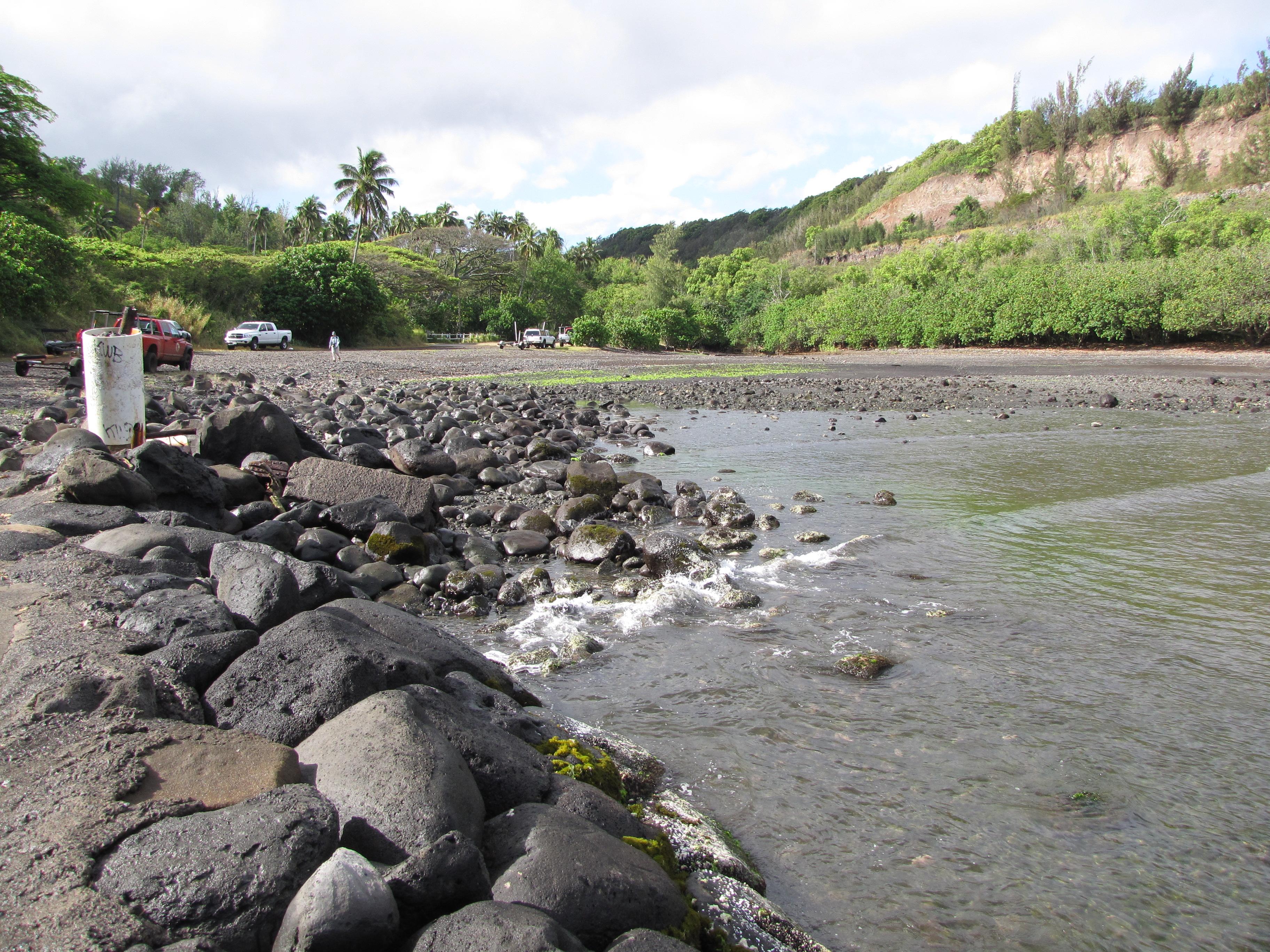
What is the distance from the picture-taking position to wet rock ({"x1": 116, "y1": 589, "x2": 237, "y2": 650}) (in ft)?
12.1

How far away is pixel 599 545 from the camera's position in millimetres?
7746

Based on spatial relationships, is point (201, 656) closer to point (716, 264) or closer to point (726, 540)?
point (726, 540)

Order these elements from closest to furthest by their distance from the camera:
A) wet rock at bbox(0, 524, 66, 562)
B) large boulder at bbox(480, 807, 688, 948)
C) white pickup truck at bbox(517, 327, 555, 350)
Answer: large boulder at bbox(480, 807, 688, 948)
wet rock at bbox(0, 524, 66, 562)
white pickup truck at bbox(517, 327, 555, 350)

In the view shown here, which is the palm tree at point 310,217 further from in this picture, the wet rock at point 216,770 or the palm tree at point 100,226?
the wet rock at point 216,770

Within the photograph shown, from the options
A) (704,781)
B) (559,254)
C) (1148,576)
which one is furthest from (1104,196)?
(704,781)

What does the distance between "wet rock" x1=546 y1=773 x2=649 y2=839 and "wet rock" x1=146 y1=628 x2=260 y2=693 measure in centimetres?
163

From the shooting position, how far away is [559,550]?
813 cm

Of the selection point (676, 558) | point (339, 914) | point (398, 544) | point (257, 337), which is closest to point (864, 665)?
point (676, 558)


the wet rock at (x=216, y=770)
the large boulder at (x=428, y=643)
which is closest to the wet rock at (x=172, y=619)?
the large boulder at (x=428, y=643)

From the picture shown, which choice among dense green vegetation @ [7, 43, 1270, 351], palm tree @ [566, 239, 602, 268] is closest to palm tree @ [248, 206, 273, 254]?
dense green vegetation @ [7, 43, 1270, 351]

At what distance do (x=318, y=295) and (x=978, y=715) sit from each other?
5387 cm

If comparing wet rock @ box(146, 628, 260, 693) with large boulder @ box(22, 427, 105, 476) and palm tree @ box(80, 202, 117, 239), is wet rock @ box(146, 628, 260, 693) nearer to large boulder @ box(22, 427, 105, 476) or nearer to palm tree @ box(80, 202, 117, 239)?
large boulder @ box(22, 427, 105, 476)

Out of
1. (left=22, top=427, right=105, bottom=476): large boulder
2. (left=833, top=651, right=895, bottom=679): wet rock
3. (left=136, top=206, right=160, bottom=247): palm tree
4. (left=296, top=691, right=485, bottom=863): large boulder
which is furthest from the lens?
(left=136, top=206, right=160, bottom=247): palm tree

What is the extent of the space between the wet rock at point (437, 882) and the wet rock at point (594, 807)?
0.64 meters
